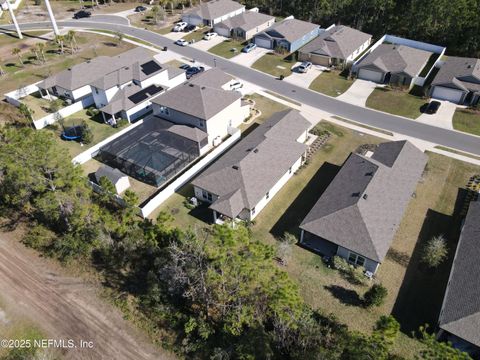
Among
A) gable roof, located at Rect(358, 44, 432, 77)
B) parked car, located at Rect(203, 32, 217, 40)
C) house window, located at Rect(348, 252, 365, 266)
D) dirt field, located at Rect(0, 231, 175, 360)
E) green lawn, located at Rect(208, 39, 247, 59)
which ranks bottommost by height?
dirt field, located at Rect(0, 231, 175, 360)

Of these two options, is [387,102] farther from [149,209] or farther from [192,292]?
[192,292]

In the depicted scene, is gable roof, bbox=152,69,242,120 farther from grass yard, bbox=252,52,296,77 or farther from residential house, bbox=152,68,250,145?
grass yard, bbox=252,52,296,77

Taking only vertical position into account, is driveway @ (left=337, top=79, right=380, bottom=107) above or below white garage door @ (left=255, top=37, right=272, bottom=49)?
below

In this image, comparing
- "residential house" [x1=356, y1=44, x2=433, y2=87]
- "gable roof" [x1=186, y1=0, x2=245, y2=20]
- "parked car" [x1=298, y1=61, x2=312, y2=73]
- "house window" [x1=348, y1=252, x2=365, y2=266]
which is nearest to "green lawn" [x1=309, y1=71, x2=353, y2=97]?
"parked car" [x1=298, y1=61, x2=312, y2=73]

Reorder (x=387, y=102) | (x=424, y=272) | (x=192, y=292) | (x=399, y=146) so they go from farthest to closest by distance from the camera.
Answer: (x=387, y=102) < (x=399, y=146) < (x=424, y=272) < (x=192, y=292)

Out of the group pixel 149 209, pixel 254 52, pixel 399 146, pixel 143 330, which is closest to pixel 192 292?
pixel 143 330

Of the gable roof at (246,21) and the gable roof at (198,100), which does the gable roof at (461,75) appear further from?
the gable roof at (246,21)
